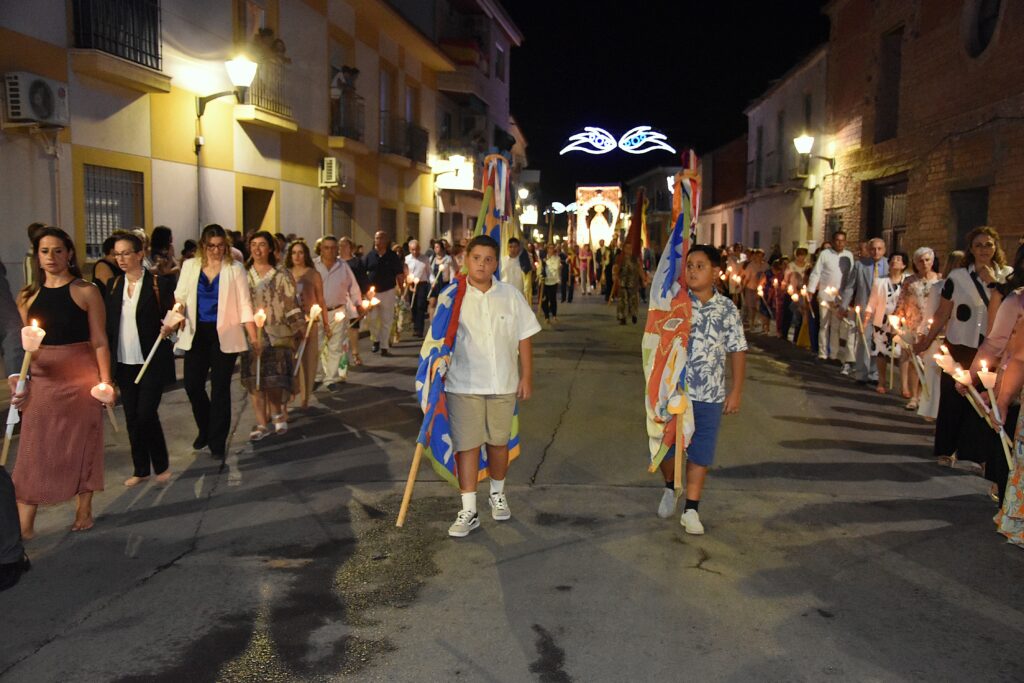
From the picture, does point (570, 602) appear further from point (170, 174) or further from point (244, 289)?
point (170, 174)

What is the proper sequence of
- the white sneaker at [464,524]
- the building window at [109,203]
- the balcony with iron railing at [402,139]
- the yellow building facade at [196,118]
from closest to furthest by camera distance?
the white sneaker at [464,524] < the yellow building facade at [196,118] < the building window at [109,203] < the balcony with iron railing at [402,139]

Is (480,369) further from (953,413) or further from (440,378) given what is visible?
(953,413)

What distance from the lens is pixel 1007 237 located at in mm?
13703

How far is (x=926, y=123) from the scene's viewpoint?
1722 cm

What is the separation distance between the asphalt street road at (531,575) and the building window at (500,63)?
106 feet

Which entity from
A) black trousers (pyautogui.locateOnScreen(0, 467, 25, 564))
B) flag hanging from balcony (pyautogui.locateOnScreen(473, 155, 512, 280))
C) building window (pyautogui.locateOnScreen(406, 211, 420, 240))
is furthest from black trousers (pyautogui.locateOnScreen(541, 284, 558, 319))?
black trousers (pyautogui.locateOnScreen(0, 467, 25, 564))

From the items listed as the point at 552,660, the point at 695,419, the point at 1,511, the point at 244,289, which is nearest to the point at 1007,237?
the point at 695,419

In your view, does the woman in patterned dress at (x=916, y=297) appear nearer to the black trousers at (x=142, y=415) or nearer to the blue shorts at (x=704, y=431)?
the blue shorts at (x=704, y=431)

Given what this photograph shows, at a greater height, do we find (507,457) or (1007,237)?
(1007,237)

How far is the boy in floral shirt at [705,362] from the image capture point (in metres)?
5.40

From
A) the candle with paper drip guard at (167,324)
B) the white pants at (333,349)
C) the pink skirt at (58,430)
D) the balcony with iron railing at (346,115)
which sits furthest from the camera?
the balcony with iron railing at (346,115)

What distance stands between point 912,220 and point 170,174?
45.3 feet

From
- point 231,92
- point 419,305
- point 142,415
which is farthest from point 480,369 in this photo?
point 419,305

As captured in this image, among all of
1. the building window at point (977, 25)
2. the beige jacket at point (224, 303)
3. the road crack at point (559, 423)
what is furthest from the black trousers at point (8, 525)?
the building window at point (977, 25)
